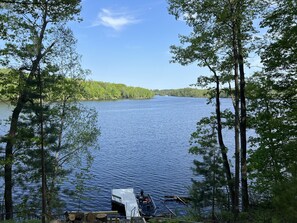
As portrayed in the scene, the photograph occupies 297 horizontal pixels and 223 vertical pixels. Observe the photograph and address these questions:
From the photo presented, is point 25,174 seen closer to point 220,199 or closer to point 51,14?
point 51,14

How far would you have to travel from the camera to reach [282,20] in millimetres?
10969

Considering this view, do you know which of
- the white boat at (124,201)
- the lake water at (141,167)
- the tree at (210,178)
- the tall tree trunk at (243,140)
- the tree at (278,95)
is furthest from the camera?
the lake water at (141,167)

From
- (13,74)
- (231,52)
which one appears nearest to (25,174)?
(13,74)

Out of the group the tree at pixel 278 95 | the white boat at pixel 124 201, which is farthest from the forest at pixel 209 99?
the white boat at pixel 124 201

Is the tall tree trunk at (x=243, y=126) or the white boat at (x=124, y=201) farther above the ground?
the tall tree trunk at (x=243, y=126)

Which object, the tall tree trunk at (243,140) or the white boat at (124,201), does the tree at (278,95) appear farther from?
the white boat at (124,201)

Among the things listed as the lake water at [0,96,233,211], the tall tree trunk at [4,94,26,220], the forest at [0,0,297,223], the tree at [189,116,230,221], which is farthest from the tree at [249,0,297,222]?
the lake water at [0,96,233,211]

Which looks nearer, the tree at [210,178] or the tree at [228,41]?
the tree at [228,41]

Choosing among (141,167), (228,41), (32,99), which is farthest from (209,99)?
(141,167)

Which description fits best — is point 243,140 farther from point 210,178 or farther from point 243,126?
point 210,178

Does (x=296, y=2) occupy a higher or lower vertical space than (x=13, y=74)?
higher

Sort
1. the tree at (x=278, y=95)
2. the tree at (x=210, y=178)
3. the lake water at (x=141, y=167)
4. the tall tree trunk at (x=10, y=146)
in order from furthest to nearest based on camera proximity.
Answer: the lake water at (x=141, y=167), the tree at (x=210, y=178), the tall tree trunk at (x=10, y=146), the tree at (x=278, y=95)

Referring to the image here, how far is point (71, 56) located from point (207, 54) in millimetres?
9829

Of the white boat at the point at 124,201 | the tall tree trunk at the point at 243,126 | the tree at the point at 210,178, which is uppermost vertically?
the tall tree trunk at the point at 243,126
